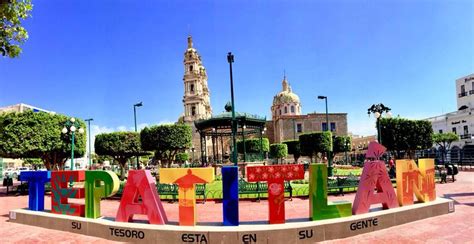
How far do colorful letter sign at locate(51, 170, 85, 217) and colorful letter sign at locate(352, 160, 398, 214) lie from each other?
7705 mm

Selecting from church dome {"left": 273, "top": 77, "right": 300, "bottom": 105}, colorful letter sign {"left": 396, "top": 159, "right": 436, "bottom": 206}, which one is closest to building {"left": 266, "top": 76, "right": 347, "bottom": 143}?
church dome {"left": 273, "top": 77, "right": 300, "bottom": 105}

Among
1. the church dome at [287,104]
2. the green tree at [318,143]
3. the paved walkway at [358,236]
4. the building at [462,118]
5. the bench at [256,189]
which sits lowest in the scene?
the paved walkway at [358,236]

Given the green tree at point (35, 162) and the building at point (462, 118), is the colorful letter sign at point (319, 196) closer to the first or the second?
the building at point (462, 118)

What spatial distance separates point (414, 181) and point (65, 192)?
10.4 m

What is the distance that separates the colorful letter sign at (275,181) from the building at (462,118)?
4563cm

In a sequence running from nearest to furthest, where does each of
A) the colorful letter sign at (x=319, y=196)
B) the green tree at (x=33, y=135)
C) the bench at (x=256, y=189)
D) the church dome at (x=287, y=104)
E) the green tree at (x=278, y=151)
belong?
the colorful letter sign at (x=319, y=196) → the bench at (x=256, y=189) → the green tree at (x=33, y=135) → the green tree at (x=278, y=151) → the church dome at (x=287, y=104)

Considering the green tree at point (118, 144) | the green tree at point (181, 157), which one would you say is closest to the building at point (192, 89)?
the green tree at point (181, 157)

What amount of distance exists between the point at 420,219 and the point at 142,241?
7.74 m

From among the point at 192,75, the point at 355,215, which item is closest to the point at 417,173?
the point at 355,215

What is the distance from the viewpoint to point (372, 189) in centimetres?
909

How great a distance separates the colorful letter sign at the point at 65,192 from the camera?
32.1 ft

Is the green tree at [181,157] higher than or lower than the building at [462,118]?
lower

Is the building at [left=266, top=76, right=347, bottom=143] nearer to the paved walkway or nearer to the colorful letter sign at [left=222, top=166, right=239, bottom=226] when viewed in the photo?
the paved walkway

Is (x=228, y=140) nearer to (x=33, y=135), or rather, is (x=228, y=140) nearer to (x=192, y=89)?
(x=192, y=89)
